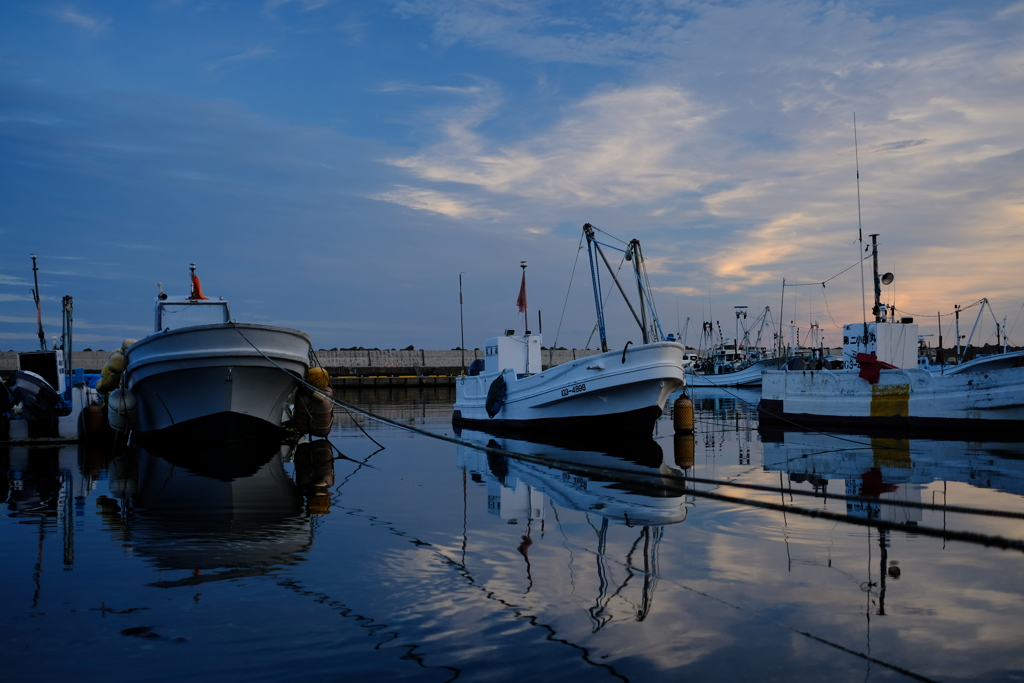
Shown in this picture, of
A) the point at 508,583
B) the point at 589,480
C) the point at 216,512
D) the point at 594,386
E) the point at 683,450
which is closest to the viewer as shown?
the point at 508,583

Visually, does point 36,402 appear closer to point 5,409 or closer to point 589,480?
point 5,409

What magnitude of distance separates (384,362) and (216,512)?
91290 millimetres

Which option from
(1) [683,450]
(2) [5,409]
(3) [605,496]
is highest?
(2) [5,409]

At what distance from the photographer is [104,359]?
9400 centimetres

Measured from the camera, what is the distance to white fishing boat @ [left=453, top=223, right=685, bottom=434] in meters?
20.6

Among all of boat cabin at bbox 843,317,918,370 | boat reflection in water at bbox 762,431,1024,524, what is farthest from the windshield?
boat cabin at bbox 843,317,918,370

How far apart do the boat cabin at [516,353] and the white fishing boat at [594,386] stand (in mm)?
34

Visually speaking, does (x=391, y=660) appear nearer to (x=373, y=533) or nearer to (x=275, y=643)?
(x=275, y=643)

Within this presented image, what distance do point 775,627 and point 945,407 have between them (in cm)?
1856

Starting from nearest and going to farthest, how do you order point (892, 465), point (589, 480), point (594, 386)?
point (589, 480) < point (892, 465) < point (594, 386)

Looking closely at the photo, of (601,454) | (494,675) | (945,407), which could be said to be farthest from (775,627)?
(945,407)

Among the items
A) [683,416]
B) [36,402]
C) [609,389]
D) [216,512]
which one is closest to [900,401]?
[683,416]

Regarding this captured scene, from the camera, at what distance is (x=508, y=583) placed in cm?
647

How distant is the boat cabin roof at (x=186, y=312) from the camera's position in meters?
22.5
